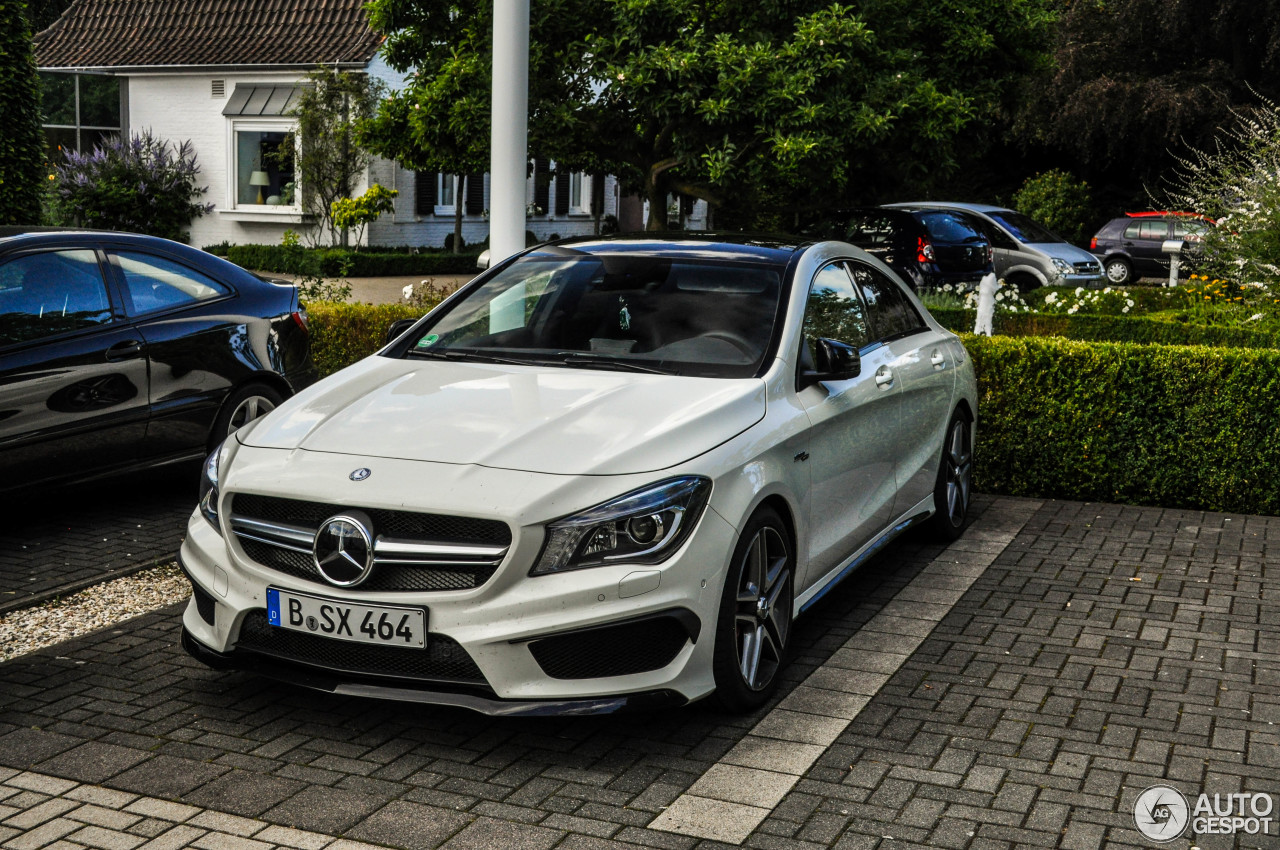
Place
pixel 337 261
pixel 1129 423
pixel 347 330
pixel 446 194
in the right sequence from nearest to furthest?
1. pixel 1129 423
2. pixel 347 330
3. pixel 337 261
4. pixel 446 194

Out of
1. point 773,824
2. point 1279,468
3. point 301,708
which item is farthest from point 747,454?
point 1279,468

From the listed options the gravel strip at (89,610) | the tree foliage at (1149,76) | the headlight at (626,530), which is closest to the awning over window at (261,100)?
the tree foliage at (1149,76)

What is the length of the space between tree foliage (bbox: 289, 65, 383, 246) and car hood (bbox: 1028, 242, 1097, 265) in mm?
13052

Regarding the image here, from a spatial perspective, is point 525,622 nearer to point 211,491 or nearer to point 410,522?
point 410,522

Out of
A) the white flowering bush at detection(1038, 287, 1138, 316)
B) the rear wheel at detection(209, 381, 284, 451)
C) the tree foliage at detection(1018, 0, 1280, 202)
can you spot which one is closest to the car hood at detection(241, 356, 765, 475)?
the rear wheel at detection(209, 381, 284, 451)

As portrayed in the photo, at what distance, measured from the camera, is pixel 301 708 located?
482cm

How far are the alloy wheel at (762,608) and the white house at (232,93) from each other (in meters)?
24.1

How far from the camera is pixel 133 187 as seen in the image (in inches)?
1066

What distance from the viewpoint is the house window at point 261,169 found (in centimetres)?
2864

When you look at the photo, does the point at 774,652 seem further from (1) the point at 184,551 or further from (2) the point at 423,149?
(2) the point at 423,149

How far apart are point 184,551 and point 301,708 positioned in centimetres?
68

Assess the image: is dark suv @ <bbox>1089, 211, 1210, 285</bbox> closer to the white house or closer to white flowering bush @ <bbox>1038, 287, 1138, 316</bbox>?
the white house

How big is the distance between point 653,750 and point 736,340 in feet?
5.54

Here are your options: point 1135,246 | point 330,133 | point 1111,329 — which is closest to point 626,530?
point 1111,329
